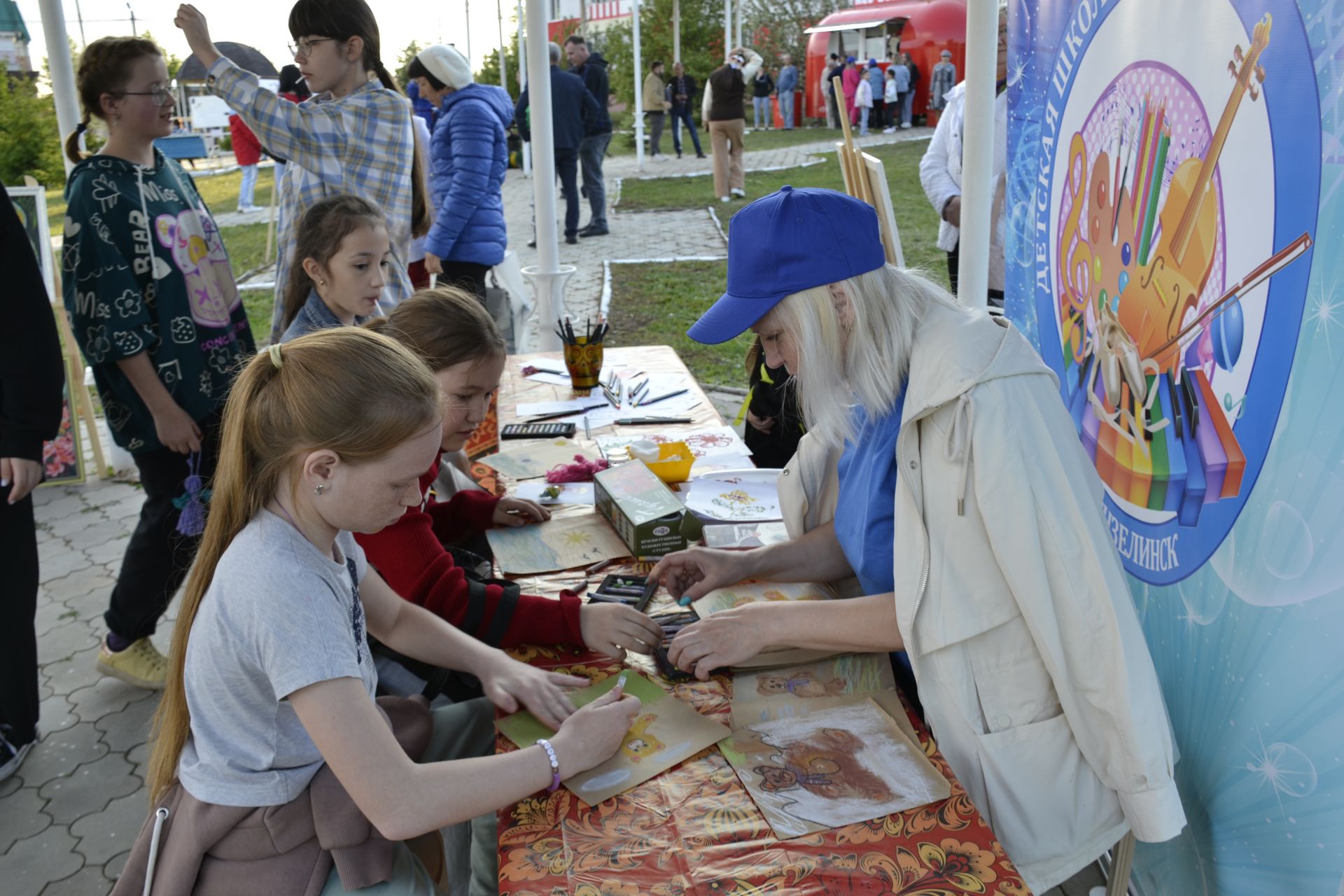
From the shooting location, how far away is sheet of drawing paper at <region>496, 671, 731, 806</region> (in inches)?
53.7

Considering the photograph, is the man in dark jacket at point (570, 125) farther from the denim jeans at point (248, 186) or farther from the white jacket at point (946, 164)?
the white jacket at point (946, 164)

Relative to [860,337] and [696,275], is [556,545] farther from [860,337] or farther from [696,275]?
[696,275]

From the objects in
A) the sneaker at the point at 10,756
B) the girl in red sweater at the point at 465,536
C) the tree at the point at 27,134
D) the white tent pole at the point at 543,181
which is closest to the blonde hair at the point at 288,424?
the girl in red sweater at the point at 465,536

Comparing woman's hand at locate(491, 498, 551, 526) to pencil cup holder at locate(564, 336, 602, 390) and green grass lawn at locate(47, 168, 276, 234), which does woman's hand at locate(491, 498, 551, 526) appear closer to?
pencil cup holder at locate(564, 336, 602, 390)

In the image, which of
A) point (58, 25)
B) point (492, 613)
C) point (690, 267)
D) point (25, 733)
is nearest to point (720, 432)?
point (492, 613)

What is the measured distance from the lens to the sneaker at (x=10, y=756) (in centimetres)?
268

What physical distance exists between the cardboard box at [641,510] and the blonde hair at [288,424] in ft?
2.22

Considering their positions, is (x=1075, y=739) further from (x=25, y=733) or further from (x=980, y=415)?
(x=25, y=733)

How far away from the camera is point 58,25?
419cm

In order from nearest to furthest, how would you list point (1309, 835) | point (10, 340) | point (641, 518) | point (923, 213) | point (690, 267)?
point (1309, 835)
point (641, 518)
point (10, 340)
point (690, 267)
point (923, 213)

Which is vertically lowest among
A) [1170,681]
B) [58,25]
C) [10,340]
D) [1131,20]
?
[1170,681]

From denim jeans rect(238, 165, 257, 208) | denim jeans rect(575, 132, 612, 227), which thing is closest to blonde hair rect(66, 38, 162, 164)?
denim jeans rect(575, 132, 612, 227)

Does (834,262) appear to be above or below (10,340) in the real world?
above

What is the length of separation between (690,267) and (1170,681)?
7.19m
